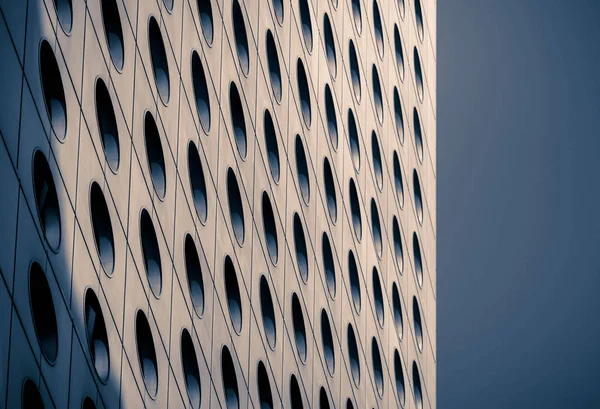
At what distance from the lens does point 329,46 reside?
3281 centimetres

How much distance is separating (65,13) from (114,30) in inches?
81.3

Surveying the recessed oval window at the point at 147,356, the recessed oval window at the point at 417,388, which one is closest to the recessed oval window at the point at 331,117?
the recessed oval window at the point at 417,388

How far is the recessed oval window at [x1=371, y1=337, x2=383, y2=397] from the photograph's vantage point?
3456cm

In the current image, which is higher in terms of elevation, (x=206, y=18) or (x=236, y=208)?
(x=206, y=18)

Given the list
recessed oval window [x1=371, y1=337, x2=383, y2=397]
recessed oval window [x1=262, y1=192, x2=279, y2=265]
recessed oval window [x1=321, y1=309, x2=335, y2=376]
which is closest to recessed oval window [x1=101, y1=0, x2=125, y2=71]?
recessed oval window [x1=262, y1=192, x2=279, y2=265]

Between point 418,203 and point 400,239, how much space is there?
2.82 m

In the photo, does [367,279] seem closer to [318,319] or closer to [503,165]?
[318,319]

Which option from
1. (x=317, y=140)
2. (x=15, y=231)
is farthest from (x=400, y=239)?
(x=15, y=231)

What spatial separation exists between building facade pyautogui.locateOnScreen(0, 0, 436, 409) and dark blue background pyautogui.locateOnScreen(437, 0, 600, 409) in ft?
121

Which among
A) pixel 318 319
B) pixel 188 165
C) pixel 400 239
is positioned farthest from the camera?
pixel 400 239

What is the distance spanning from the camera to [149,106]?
20781 millimetres

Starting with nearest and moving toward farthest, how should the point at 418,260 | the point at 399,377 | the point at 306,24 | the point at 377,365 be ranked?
the point at 306,24
the point at 377,365
the point at 399,377
the point at 418,260

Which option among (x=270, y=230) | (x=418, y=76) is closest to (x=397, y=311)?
(x=418, y=76)

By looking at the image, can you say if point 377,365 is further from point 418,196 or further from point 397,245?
point 418,196
